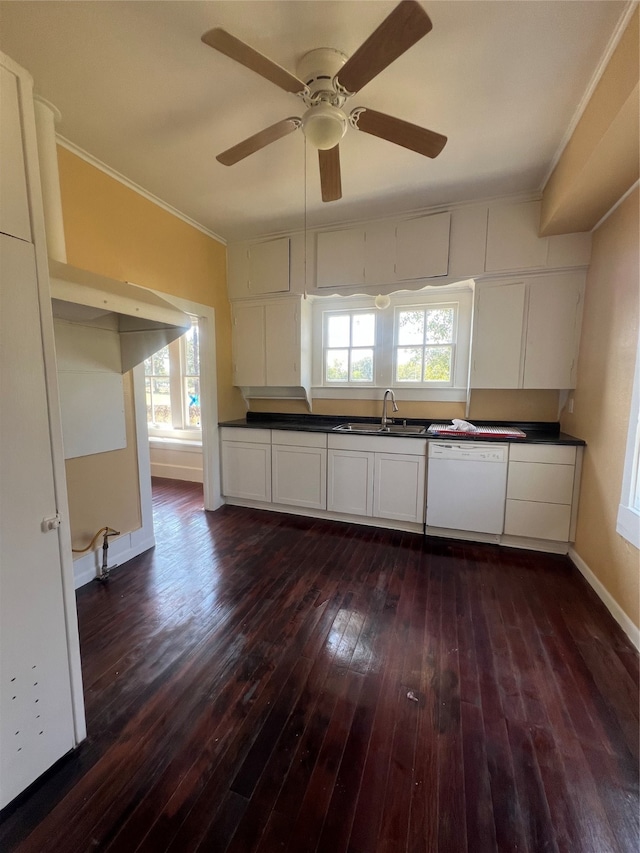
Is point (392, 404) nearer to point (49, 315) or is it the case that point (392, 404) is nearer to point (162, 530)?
point (162, 530)

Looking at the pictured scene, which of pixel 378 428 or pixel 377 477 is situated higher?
A: pixel 378 428

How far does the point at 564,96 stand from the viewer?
1.75 m

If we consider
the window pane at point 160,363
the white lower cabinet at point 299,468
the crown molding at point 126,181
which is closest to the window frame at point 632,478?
the white lower cabinet at point 299,468

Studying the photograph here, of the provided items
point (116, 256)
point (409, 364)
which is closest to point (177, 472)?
point (116, 256)

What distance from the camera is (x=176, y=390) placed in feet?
16.3

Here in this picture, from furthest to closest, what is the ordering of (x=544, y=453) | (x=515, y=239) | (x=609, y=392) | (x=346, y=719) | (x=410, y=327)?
1. (x=410, y=327)
2. (x=515, y=239)
3. (x=544, y=453)
4. (x=609, y=392)
5. (x=346, y=719)

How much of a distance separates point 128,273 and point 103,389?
3.07ft

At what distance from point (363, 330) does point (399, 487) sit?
1.77m

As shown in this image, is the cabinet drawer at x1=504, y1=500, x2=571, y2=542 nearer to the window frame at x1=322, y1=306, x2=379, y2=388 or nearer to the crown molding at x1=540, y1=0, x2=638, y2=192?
the window frame at x1=322, y1=306, x2=379, y2=388

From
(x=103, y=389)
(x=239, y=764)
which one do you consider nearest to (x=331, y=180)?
(x=103, y=389)

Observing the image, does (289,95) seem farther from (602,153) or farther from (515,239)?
(515,239)

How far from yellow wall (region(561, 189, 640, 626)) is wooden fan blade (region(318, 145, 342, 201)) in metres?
1.73

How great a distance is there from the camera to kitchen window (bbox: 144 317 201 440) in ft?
16.0

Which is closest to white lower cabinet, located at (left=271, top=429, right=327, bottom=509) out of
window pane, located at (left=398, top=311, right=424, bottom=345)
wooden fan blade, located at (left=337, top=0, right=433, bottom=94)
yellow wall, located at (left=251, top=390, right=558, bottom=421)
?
yellow wall, located at (left=251, top=390, right=558, bottom=421)
